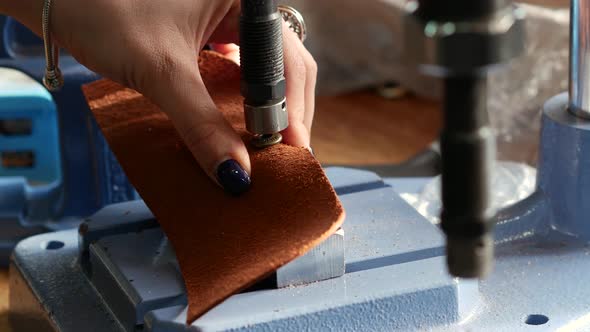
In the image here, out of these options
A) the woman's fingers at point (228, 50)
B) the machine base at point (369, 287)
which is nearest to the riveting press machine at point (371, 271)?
the machine base at point (369, 287)

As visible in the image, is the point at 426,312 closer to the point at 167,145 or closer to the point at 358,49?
the point at 167,145

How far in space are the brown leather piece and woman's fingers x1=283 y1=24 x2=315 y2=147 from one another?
18 millimetres

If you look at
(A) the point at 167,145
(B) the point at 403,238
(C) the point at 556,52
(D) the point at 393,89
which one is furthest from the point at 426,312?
(D) the point at 393,89

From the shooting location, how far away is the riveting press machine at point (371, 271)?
683 millimetres

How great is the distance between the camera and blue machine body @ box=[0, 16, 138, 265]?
3.48ft

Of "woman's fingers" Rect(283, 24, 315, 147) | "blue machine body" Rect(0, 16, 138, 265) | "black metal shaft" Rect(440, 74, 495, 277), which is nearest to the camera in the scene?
"black metal shaft" Rect(440, 74, 495, 277)

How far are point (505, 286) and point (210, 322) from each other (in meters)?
0.25

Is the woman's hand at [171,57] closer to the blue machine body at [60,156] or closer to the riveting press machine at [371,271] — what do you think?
the riveting press machine at [371,271]

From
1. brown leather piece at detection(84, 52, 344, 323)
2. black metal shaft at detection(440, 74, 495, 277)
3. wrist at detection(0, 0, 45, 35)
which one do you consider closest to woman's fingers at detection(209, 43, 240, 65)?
brown leather piece at detection(84, 52, 344, 323)

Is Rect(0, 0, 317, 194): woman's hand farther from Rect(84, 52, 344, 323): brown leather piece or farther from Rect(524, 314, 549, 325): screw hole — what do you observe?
Rect(524, 314, 549, 325): screw hole

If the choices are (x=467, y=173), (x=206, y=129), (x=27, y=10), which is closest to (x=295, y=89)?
(x=206, y=129)

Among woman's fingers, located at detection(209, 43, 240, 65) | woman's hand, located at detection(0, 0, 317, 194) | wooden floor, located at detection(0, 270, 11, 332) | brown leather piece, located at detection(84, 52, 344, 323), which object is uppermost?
woman's hand, located at detection(0, 0, 317, 194)

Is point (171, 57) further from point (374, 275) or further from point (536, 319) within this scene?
point (536, 319)

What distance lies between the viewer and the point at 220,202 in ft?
2.35
